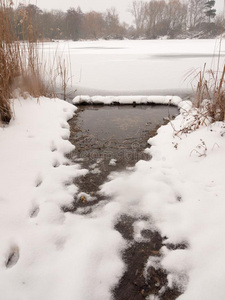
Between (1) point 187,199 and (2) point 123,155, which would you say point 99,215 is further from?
(2) point 123,155

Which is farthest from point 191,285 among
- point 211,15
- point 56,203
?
point 211,15

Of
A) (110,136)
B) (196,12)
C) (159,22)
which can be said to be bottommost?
(110,136)

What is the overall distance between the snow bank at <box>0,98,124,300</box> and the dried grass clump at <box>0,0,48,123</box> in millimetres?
576

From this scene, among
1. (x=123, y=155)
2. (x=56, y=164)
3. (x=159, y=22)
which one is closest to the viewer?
(x=56, y=164)

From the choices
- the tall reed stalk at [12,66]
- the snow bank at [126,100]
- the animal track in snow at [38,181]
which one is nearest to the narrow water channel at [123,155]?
the snow bank at [126,100]

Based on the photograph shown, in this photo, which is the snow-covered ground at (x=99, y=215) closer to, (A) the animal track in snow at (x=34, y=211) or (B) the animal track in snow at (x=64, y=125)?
(A) the animal track in snow at (x=34, y=211)

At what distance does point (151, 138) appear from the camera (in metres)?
1.99

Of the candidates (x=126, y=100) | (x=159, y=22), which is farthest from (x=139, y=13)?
(x=126, y=100)

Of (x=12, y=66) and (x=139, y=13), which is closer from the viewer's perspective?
(x=12, y=66)

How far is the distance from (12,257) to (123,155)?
3.65ft

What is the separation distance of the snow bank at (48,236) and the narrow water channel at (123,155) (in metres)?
0.06

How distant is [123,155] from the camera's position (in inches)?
69.2

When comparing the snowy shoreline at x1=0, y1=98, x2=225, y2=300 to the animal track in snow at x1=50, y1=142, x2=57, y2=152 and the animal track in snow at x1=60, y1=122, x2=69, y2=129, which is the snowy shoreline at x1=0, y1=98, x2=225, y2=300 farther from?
the animal track in snow at x1=60, y1=122, x2=69, y2=129

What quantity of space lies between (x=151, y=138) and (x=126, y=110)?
1.00 m
